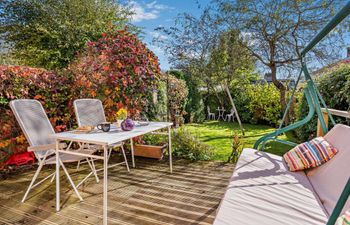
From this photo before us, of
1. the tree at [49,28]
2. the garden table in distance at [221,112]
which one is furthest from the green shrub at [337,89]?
the tree at [49,28]

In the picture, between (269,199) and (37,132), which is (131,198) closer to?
(37,132)

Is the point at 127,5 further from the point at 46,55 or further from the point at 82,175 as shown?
the point at 82,175

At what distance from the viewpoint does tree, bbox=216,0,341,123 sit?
5285 millimetres

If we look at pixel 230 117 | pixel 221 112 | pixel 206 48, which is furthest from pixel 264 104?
pixel 206 48

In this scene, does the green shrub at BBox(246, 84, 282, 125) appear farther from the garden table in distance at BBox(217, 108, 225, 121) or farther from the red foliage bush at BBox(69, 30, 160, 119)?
the red foliage bush at BBox(69, 30, 160, 119)

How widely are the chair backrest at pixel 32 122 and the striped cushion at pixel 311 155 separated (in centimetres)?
270

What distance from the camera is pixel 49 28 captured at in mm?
8375

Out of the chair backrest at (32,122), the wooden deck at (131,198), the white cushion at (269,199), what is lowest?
the wooden deck at (131,198)

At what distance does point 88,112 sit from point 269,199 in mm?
2652

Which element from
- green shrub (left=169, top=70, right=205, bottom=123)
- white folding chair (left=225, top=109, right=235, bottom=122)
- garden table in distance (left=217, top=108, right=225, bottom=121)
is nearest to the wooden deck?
green shrub (left=169, top=70, right=205, bottom=123)

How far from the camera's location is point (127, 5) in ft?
32.8

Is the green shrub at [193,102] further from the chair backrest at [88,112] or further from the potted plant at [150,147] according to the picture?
the chair backrest at [88,112]

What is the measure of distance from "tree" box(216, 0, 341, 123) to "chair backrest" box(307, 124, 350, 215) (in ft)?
11.9

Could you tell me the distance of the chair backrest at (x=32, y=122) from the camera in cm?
244
